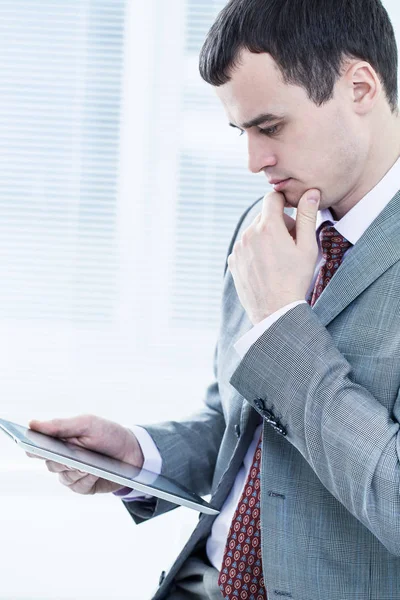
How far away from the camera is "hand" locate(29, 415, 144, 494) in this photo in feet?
4.46

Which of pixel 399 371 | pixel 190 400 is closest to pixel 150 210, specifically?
pixel 190 400

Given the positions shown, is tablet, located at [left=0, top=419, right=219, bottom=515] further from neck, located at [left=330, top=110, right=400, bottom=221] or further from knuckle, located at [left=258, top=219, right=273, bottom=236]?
neck, located at [left=330, top=110, right=400, bottom=221]

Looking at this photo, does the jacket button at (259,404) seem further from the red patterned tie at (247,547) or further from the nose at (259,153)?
the nose at (259,153)

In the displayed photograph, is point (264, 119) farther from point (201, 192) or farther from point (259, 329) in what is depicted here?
point (201, 192)

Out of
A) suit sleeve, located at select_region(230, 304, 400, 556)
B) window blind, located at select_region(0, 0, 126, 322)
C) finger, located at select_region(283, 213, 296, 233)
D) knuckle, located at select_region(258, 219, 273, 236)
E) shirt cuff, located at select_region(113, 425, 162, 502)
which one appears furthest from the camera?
window blind, located at select_region(0, 0, 126, 322)

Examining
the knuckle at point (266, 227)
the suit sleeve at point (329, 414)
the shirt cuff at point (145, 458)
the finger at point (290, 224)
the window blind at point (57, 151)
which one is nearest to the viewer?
the suit sleeve at point (329, 414)

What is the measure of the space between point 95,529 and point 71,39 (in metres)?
1.62

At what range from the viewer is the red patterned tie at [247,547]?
4.13 feet

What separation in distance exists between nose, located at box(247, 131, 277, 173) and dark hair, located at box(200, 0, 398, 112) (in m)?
0.11

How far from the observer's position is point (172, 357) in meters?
2.42

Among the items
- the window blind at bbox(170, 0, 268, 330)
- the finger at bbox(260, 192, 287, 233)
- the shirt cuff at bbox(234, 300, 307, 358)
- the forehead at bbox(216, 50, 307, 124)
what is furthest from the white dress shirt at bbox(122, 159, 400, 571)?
the window blind at bbox(170, 0, 268, 330)

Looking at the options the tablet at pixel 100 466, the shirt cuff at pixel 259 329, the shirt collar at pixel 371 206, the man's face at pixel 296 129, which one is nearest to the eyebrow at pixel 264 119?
the man's face at pixel 296 129

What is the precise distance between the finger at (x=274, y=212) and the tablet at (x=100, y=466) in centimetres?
47

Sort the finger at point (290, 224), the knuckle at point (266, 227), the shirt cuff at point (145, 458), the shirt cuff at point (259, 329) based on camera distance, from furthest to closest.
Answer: the shirt cuff at point (145, 458) < the finger at point (290, 224) < the knuckle at point (266, 227) < the shirt cuff at point (259, 329)
